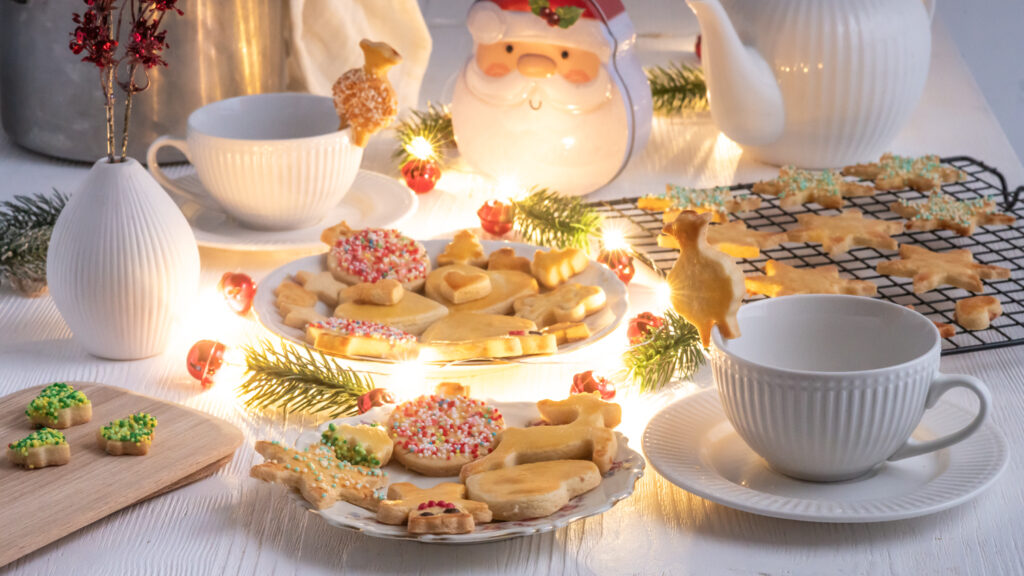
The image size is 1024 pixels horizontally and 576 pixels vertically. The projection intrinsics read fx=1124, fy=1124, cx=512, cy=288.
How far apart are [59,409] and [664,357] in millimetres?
449

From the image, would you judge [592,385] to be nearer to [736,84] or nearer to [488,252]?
[488,252]

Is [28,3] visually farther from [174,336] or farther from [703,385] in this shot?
[703,385]

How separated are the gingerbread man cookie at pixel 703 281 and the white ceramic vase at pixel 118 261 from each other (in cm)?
43

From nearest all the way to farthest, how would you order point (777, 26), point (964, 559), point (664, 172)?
point (964, 559) < point (777, 26) < point (664, 172)

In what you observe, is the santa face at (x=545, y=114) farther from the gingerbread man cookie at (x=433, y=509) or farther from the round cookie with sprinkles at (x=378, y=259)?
the gingerbread man cookie at (x=433, y=509)

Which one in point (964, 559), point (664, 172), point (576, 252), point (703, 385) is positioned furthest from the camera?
point (664, 172)

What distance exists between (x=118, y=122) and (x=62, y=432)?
64cm

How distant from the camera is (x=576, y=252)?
3.32ft

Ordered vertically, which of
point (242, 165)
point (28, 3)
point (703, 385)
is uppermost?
point (28, 3)

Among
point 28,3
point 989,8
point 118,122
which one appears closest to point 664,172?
point 118,122

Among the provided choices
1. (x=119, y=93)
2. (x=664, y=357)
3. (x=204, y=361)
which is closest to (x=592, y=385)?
(x=664, y=357)

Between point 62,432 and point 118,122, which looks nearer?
point 62,432

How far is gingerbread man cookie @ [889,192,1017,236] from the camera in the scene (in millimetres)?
1109

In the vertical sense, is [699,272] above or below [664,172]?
above
